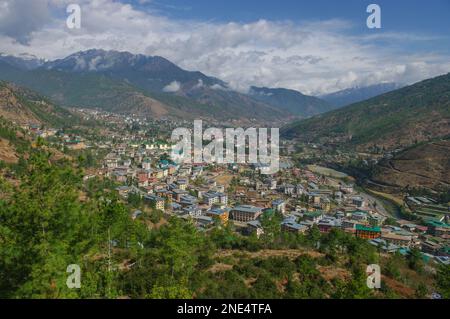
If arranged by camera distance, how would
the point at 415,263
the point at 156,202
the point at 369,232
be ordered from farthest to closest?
the point at 156,202 < the point at 369,232 < the point at 415,263

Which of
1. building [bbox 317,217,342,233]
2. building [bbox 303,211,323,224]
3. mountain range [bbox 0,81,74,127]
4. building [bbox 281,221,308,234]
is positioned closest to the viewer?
building [bbox 281,221,308,234]

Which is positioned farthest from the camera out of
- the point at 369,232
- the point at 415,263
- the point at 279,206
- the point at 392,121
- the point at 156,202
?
the point at 392,121

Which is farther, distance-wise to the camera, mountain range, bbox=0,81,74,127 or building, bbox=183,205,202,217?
mountain range, bbox=0,81,74,127

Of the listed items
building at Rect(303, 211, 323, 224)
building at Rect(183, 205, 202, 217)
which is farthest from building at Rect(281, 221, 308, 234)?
building at Rect(183, 205, 202, 217)

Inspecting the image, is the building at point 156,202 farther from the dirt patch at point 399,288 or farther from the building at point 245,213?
the dirt patch at point 399,288

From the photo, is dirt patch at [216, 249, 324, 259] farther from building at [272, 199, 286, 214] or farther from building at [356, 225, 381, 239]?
building at [272, 199, 286, 214]

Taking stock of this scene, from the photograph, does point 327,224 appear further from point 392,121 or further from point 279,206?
point 392,121

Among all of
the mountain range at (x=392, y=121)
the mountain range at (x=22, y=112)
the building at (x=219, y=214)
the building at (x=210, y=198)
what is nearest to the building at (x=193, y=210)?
the building at (x=219, y=214)

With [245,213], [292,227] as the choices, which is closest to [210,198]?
[245,213]

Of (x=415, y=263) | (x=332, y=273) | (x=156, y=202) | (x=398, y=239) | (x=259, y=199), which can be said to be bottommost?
(x=398, y=239)
